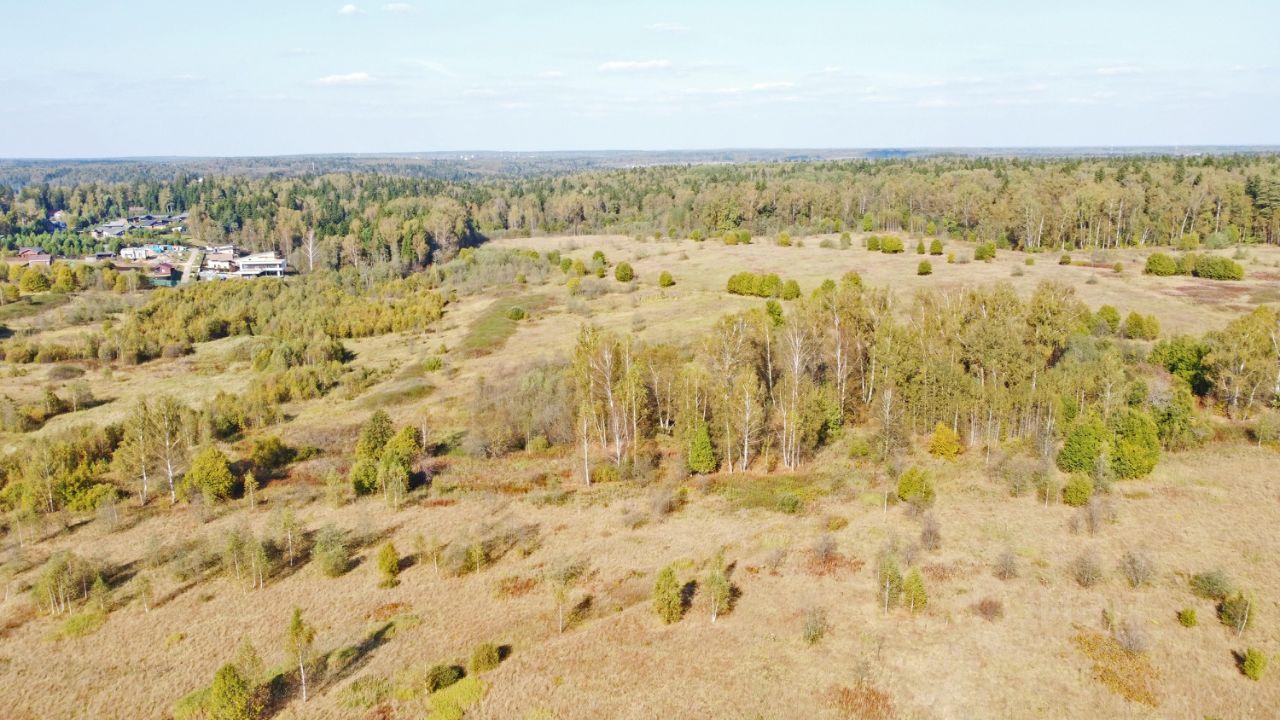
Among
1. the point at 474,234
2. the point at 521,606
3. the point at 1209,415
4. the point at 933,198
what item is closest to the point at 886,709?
the point at 521,606

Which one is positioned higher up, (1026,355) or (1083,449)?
(1026,355)

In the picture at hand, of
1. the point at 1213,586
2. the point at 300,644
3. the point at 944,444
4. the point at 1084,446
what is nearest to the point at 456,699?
the point at 300,644

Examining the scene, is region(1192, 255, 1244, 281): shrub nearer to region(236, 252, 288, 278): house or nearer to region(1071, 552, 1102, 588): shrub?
region(1071, 552, 1102, 588): shrub

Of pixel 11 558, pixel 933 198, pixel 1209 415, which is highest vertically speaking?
pixel 933 198

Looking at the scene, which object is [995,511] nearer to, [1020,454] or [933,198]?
[1020,454]

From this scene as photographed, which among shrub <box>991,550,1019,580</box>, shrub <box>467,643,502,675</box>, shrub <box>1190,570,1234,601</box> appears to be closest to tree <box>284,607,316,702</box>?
shrub <box>467,643,502,675</box>

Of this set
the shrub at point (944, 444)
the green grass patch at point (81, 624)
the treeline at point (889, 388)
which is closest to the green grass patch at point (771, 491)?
the treeline at point (889, 388)

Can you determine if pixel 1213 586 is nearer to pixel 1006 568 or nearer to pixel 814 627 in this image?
pixel 1006 568
